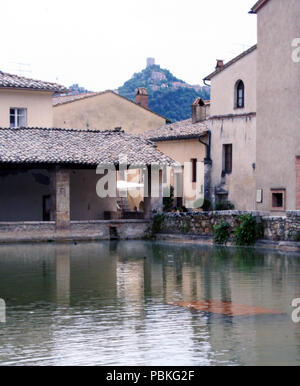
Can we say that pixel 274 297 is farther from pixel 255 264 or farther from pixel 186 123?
pixel 186 123

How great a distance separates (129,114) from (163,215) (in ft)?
57.8

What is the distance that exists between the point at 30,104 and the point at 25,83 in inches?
41.2

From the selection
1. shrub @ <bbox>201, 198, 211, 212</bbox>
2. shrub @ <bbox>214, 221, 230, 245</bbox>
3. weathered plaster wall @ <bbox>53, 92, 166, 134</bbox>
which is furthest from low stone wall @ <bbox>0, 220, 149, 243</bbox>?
weathered plaster wall @ <bbox>53, 92, 166, 134</bbox>

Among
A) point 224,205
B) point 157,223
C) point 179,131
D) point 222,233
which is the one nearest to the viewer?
point 222,233

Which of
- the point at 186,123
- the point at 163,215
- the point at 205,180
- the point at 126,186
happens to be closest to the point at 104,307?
the point at 163,215

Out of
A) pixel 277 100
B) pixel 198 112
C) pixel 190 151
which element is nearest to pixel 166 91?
pixel 198 112

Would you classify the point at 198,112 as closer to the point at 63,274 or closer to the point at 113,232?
Result: the point at 113,232

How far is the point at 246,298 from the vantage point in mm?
15555

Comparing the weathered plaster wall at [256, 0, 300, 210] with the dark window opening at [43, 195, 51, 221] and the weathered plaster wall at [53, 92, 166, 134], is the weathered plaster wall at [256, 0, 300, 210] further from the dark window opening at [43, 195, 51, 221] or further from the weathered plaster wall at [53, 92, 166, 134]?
the weathered plaster wall at [53, 92, 166, 134]

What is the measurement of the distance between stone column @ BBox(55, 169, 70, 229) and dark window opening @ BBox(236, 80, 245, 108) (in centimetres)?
1011

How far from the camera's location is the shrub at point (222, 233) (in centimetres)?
2844

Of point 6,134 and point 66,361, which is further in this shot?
point 6,134

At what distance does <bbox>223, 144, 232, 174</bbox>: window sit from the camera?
38875mm

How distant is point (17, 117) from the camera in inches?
1551
